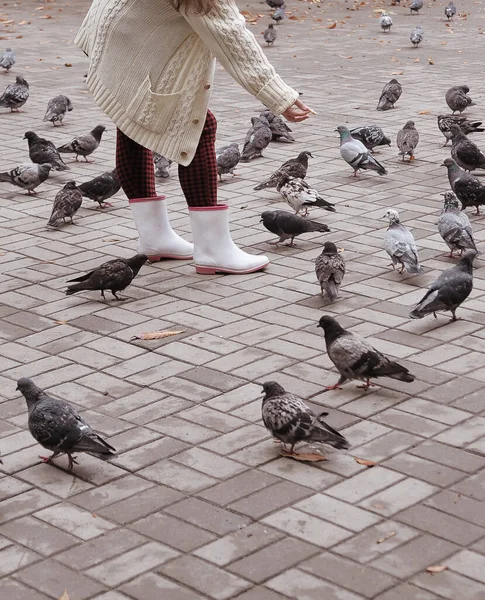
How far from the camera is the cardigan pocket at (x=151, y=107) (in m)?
7.11

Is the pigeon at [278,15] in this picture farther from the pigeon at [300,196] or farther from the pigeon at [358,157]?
the pigeon at [300,196]

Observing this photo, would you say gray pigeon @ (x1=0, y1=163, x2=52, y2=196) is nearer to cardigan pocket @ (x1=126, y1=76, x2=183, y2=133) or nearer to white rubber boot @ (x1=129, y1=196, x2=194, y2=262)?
white rubber boot @ (x1=129, y1=196, x2=194, y2=262)

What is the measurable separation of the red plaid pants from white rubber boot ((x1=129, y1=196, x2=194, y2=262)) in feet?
0.26

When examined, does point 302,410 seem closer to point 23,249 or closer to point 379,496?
point 379,496

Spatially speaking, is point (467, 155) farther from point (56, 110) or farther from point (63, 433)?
point (63, 433)

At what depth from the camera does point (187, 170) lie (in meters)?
7.59

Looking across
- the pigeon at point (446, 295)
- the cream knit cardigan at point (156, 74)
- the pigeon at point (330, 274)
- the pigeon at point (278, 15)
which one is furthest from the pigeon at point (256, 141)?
the pigeon at point (278, 15)

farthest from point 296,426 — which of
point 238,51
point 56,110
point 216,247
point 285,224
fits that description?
point 56,110

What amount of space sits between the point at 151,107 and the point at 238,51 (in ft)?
2.47

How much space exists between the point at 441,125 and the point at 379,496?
773cm

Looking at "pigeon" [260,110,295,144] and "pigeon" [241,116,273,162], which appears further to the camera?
"pigeon" [260,110,295,144]

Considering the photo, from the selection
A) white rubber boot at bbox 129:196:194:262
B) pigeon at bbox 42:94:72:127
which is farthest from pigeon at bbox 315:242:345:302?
pigeon at bbox 42:94:72:127

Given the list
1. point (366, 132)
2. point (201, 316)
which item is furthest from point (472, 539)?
point (366, 132)

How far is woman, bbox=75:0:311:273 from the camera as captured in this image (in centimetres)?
673
